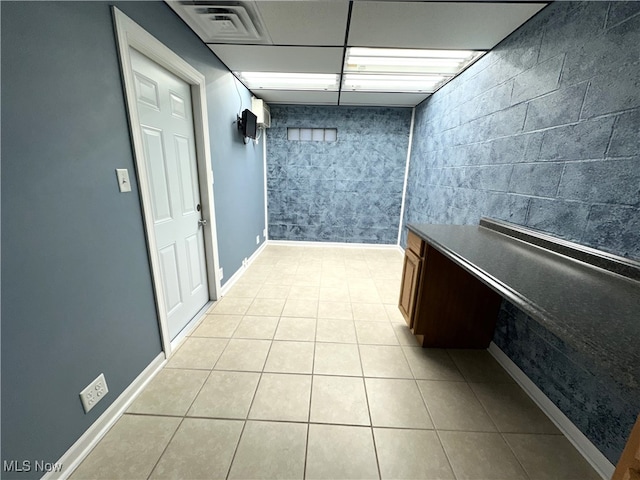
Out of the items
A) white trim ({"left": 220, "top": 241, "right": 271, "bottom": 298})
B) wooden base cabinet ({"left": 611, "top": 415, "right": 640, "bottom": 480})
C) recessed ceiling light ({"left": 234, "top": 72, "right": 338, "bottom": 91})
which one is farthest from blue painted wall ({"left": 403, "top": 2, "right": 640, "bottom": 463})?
white trim ({"left": 220, "top": 241, "right": 271, "bottom": 298})

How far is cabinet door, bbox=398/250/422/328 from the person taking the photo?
1.86 meters

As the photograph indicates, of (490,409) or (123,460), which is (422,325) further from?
(123,460)

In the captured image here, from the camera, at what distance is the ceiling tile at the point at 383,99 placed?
316cm

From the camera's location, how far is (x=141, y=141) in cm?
137

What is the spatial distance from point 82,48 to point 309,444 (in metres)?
2.08

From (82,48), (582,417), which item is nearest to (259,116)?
(82,48)

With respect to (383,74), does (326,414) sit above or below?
below

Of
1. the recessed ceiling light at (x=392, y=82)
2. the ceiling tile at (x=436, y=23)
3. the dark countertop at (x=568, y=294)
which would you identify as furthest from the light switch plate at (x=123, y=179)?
the recessed ceiling light at (x=392, y=82)

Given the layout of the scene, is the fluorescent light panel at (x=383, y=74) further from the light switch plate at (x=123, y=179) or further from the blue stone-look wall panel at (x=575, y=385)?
the blue stone-look wall panel at (x=575, y=385)

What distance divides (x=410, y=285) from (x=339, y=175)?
263 centimetres

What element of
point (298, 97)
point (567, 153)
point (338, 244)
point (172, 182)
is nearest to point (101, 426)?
point (172, 182)

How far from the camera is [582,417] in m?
1.21

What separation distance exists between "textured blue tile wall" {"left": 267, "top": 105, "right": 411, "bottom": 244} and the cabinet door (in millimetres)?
2298

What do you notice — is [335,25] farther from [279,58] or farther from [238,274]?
[238,274]
